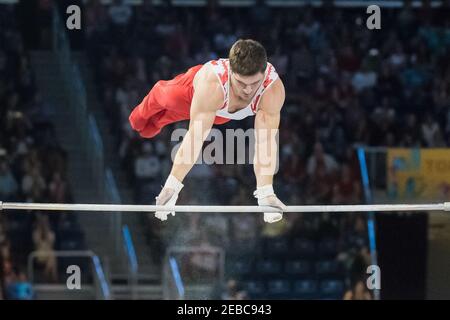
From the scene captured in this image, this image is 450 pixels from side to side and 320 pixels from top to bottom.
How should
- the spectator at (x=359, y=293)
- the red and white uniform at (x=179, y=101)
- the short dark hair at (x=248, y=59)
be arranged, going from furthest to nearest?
1. the spectator at (x=359, y=293)
2. the red and white uniform at (x=179, y=101)
3. the short dark hair at (x=248, y=59)

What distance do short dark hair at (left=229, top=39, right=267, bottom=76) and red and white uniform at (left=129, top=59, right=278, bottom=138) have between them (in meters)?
0.18

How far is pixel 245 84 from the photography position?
7855mm

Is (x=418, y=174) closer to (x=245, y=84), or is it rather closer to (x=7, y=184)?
(x=7, y=184)

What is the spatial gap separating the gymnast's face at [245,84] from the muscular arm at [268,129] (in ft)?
0.48

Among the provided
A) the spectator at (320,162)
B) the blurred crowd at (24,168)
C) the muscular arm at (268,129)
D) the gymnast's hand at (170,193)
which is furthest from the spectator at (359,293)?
the gymnast's hand at (170,193)

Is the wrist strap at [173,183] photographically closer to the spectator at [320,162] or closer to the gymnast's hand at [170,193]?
the gymnast's hand at [170,193]

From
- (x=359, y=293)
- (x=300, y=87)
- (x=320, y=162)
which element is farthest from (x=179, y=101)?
(x=300, y=87)

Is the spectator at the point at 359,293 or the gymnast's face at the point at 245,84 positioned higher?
the gymnast's face at the point at 245,84

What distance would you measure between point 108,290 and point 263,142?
4.75m

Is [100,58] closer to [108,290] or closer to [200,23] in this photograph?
[200,23]

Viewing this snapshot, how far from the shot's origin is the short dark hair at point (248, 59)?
25.4ft

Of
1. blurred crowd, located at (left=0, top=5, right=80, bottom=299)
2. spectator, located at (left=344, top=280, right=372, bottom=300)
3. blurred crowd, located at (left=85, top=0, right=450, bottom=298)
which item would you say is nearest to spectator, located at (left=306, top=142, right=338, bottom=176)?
blurred crowd, located at (left=85, top=0, right=450, bottom=298)

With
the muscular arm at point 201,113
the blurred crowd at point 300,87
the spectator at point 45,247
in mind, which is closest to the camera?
the muscular arm at point 201,113
